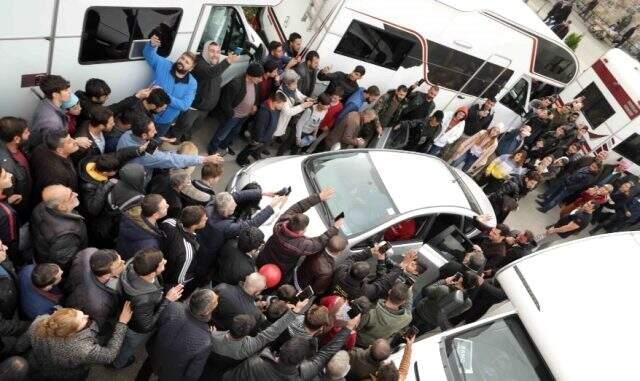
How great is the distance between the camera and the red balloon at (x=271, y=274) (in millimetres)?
4117

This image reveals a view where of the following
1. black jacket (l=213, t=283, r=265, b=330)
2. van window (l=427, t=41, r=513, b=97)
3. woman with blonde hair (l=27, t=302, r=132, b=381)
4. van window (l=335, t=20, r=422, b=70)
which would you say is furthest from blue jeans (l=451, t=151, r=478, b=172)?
woman with blonde hair (l=27, t=302, r=132, b=381)

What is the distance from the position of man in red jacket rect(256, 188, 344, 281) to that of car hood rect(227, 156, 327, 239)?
0.62m

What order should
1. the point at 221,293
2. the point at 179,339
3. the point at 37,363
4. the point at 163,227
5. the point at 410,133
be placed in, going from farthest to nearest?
the point at 410,133 < the point at 163,227 < the point at 221,293 < the point at 179,339 < the point at 37,363

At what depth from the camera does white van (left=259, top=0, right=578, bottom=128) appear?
709 cm

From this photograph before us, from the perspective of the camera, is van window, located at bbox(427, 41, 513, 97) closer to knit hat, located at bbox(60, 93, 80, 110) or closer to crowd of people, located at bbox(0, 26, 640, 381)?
crowd of people, located at bbox(0, 26, 640, 381)

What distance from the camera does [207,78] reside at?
5816mm

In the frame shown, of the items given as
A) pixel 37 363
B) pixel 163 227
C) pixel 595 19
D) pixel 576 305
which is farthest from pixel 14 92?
pixel 595 19

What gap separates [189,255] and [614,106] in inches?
388

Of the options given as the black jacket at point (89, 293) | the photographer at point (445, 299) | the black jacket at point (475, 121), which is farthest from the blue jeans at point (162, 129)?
the black jacket at point (475, 121)

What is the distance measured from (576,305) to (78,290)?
3874 millimetres

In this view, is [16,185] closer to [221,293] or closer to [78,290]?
[78,290]

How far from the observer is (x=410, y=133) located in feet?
26.6

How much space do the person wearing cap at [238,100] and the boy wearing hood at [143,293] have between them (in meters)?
3.24

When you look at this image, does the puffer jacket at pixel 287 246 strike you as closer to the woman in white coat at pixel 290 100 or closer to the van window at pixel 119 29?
the woman in white coat at pixel 290 100
